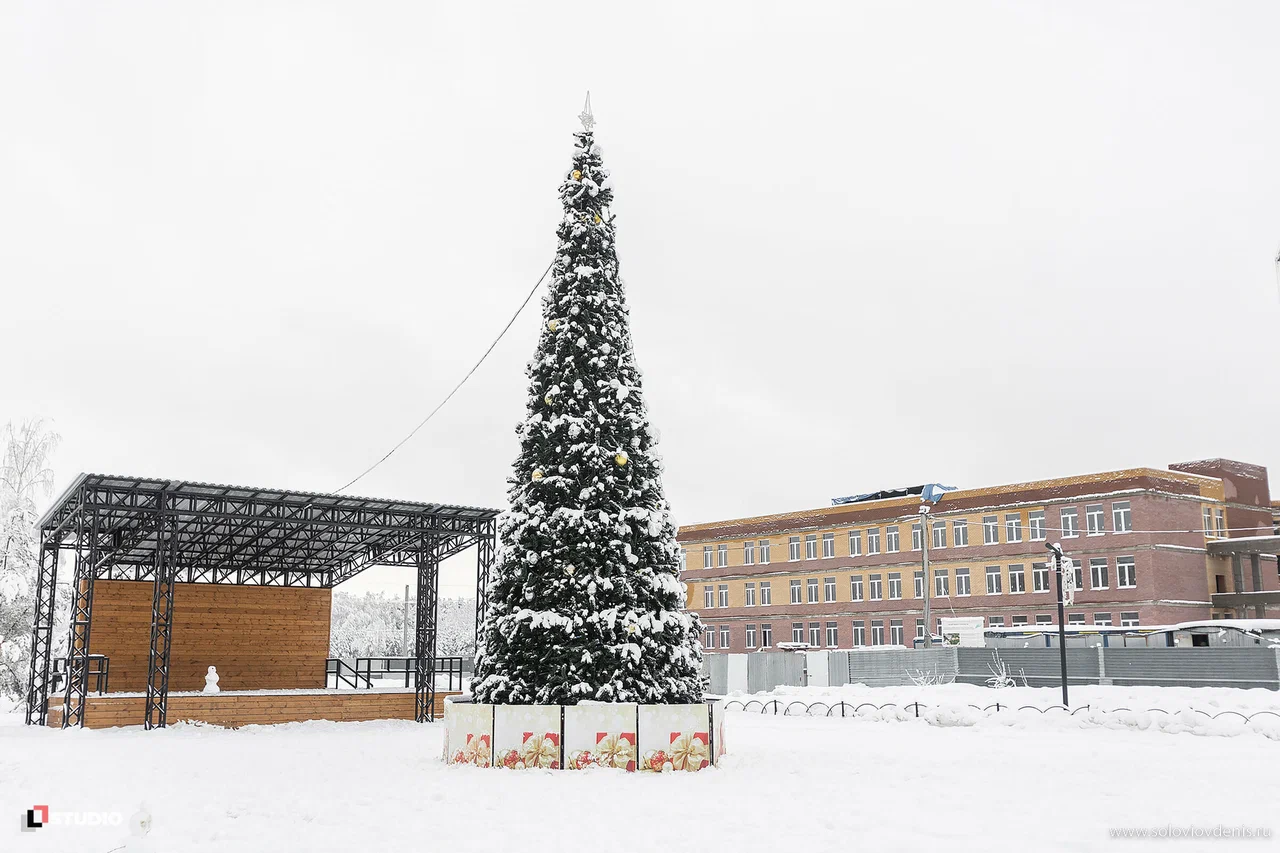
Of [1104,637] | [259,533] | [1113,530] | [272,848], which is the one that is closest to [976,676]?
[1104,637]

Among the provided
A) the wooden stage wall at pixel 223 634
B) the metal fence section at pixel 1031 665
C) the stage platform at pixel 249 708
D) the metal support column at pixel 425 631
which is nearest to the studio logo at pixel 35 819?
the stage platform at pixel 249 708

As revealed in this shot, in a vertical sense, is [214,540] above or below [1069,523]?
below

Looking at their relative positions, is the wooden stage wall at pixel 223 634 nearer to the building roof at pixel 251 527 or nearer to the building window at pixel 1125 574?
the building roof at pixel 251 527

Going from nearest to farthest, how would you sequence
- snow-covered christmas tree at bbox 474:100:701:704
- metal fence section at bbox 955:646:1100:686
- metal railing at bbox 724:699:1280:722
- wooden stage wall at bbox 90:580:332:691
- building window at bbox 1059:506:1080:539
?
snow-covered christmas tree at bbox 474:100:701:704 < metal railing at bbox 724:699:1280:722 < wooden stage wall at bbox 90:580:332:691 < metal fence section at bbox 955:646:1100:686 < building window at bbox 1059:506:1080:539

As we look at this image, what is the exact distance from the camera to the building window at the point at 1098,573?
55.2 m

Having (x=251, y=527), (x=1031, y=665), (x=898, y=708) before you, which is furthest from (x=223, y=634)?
(x=1031, y=665)

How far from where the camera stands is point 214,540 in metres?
38.2

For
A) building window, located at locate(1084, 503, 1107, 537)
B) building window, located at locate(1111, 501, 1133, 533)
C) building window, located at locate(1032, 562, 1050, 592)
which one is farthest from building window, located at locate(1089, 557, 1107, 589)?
building window, located at locate(1032, 562, 1050, 592)

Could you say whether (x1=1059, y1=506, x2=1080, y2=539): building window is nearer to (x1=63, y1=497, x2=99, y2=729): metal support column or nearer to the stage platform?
the stage platform

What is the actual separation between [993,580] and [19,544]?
4940cm

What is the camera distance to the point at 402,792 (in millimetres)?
14320

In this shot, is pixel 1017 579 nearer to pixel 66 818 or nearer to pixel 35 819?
pixel 66 818

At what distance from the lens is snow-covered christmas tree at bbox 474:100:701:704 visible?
59.5 feet

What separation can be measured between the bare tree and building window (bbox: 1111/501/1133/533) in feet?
167
